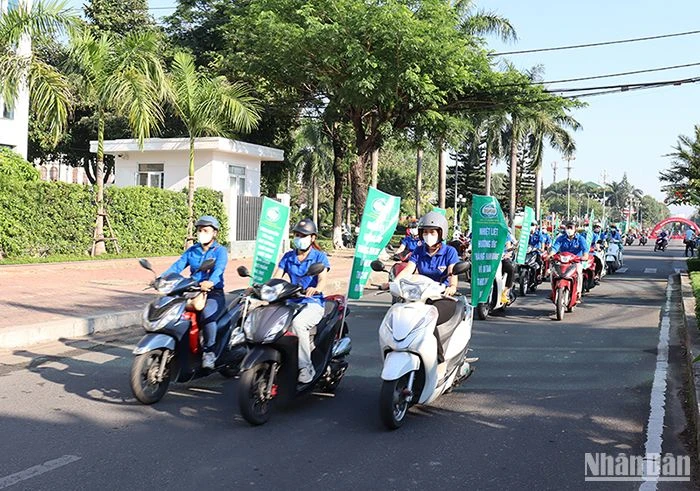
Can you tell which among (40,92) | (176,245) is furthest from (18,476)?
(176,245)

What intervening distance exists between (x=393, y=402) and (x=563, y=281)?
7539 millimetres

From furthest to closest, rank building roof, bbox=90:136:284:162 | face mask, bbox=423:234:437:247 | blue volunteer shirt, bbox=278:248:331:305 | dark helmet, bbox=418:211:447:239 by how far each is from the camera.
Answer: building roof, bbox=90:136:284:162 → face mask, bbox=423:234:437:247 → dark helmet, bbox=418:211:447:239 → blue volunteer shirt, bbox=278:248:331:305

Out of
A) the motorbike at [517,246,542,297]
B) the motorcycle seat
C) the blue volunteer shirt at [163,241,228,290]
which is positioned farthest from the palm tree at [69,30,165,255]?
the motorcycle seat

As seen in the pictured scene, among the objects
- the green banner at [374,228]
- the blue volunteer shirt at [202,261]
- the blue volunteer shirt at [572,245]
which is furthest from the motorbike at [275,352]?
the blue volunteer shirt at [572,245]

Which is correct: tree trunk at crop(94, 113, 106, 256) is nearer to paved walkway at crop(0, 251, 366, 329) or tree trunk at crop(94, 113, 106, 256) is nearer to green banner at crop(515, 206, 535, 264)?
paved walkway at crop(0, 251, 366, 329)

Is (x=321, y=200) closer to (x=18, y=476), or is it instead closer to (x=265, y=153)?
(x=265, y=153)

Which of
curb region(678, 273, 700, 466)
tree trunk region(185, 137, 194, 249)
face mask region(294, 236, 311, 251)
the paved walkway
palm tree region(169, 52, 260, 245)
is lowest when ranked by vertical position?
curb region(678, 273, 700, 466)

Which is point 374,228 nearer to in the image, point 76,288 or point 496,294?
point 496,294

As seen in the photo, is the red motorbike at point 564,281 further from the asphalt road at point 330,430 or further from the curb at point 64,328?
the curb at point 64,328

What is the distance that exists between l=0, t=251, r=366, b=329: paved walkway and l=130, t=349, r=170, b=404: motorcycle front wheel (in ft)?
12.2

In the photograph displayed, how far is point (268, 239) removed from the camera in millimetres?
9234

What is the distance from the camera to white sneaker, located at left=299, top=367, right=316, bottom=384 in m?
5.95

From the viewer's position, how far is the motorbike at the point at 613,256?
2325cm

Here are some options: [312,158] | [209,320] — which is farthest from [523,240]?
[312,158]
